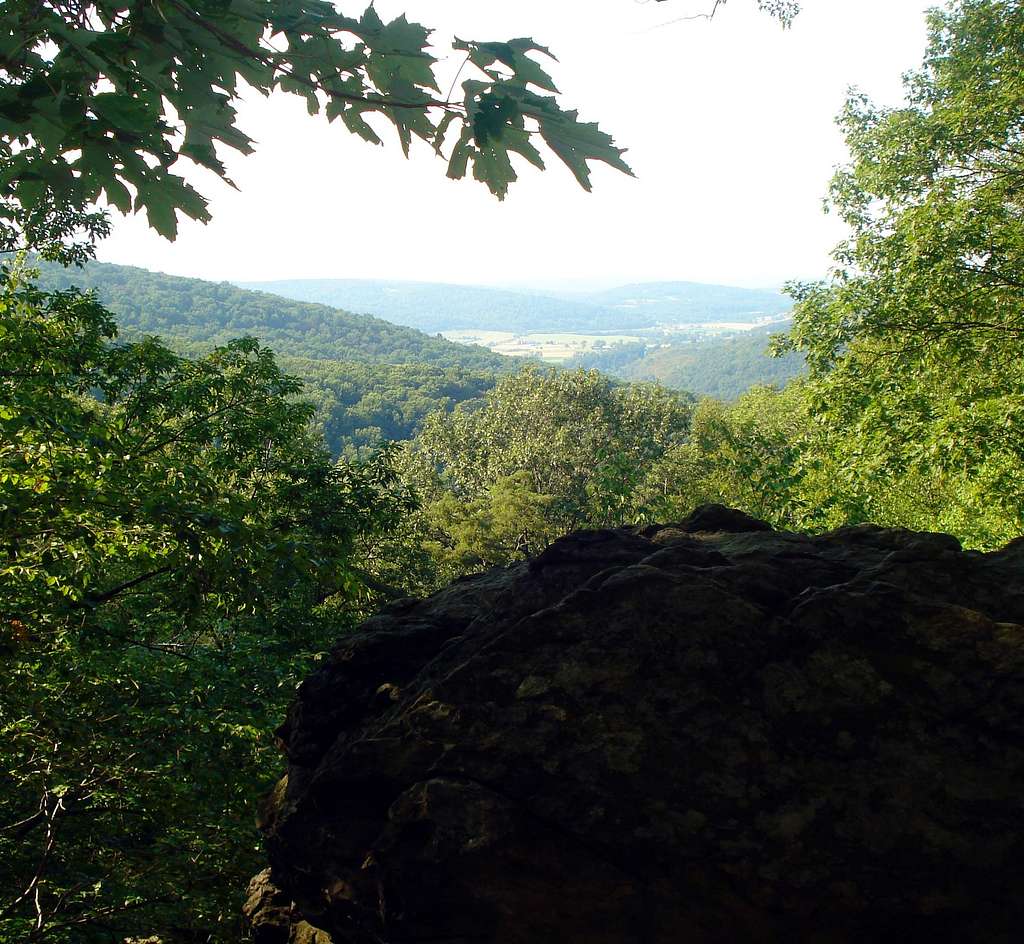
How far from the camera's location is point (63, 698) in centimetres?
686

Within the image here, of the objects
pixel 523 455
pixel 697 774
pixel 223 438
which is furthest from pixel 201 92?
pixel 523 455

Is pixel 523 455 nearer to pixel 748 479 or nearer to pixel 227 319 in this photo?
pixel 748 479

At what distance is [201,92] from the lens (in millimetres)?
2771

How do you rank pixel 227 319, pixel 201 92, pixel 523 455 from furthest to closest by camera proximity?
1. pixel 227 319
2. pixel 523 455
3. pixel 201 92

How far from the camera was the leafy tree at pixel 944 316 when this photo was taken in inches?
431

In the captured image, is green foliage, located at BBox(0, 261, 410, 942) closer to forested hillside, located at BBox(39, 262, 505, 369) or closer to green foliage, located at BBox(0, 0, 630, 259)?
green foliage, located at BBox(0, 0, 630, 259)

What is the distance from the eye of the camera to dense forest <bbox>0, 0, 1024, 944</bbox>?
2.68 m

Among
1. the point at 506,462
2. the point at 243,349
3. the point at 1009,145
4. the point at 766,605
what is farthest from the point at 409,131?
the point at 506,462

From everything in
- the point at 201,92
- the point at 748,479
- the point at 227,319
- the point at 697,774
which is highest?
the point at 227,319

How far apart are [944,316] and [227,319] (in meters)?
173

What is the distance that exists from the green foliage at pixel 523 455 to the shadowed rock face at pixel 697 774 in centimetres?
2330

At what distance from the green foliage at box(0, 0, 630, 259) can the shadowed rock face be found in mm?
2256

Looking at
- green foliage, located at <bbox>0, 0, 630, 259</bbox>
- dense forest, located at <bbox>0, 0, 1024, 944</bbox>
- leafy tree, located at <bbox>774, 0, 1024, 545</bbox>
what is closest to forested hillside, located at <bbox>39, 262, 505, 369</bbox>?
dense forest, located at <bbox>0, 0, 1024, 944</bbox>

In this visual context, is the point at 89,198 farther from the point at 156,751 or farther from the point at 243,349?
the point at 243,349
